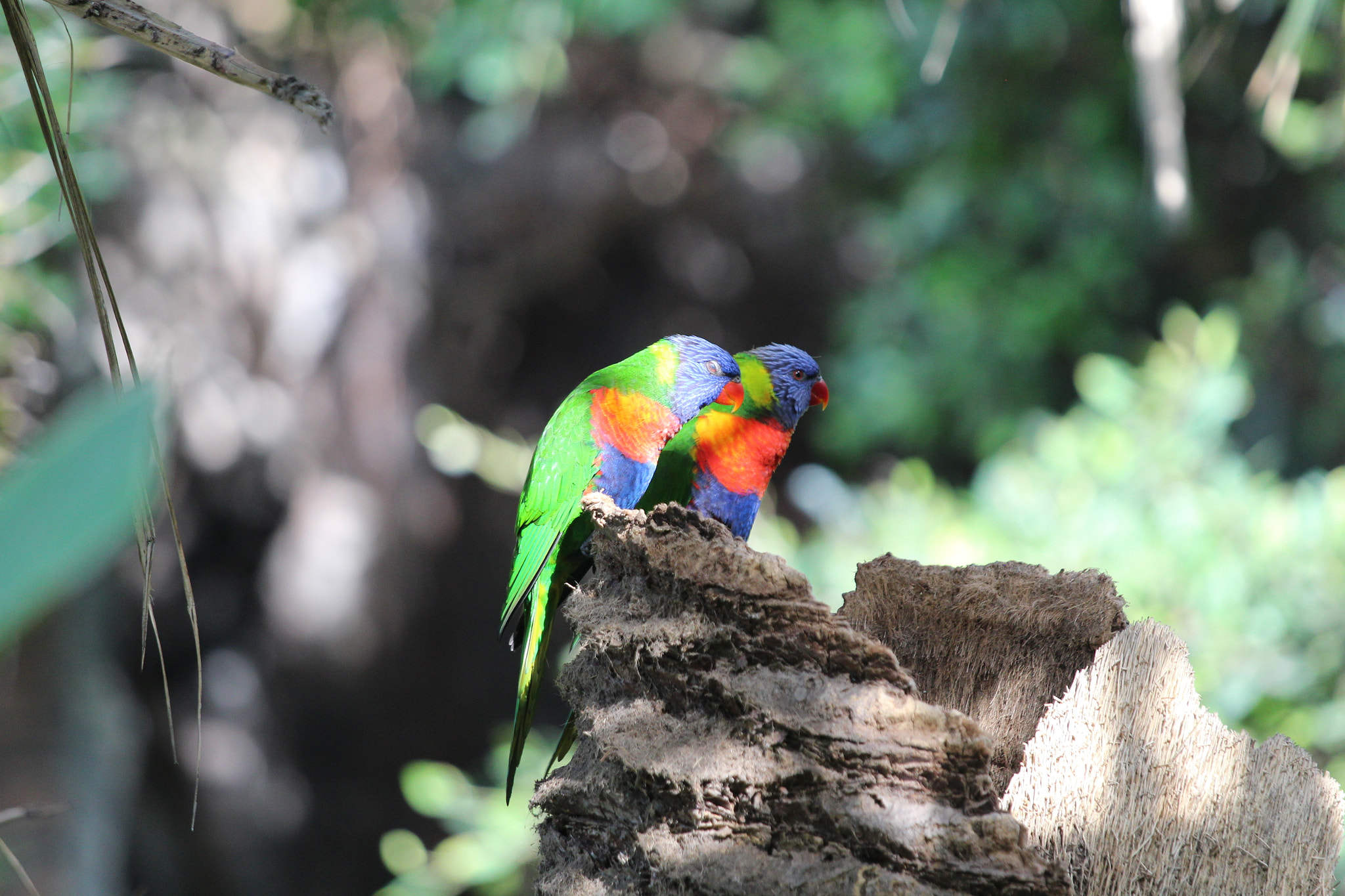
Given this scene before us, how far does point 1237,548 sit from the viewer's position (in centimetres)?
225

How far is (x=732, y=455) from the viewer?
1.76 metres

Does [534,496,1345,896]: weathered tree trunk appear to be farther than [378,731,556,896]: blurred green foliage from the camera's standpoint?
No

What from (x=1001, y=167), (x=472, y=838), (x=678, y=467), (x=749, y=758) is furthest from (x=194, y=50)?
(x=1001, y=167)

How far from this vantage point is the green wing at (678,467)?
69.2 inches

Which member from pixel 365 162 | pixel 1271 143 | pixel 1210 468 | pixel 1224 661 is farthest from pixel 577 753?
pixel 1271 143

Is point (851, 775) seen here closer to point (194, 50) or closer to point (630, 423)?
point (194, 50)

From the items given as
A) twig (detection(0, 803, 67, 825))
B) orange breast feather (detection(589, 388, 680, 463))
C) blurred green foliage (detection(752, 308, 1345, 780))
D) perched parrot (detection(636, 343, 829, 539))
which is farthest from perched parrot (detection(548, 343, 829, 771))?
twig (detection(0, 803, 67, 825))

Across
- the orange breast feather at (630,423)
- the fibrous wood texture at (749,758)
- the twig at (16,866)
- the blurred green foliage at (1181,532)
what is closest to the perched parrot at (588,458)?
the orange breast feather at (630,423)

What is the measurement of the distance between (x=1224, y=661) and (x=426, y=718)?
9.85 ft

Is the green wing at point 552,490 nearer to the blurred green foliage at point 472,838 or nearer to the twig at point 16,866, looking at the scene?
the twig at point 16,866

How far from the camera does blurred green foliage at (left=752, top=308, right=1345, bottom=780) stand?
2152mm

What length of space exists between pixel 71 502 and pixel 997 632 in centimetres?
97

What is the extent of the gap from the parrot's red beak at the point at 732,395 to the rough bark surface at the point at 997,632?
68 cm

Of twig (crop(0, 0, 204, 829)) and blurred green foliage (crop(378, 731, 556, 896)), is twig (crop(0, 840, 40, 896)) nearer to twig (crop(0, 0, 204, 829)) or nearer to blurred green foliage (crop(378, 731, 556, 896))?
twig (crop(0, 0, 204, 829))
